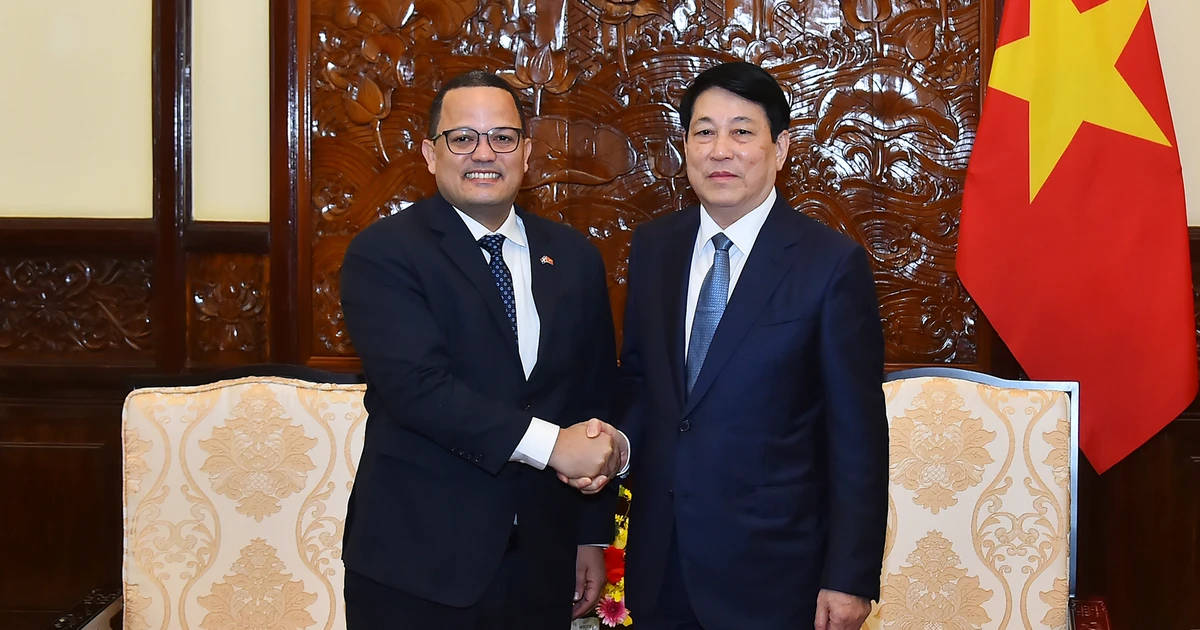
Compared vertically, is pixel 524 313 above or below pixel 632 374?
above

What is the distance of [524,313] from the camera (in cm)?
184

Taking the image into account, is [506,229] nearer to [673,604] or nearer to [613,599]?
[673,604]

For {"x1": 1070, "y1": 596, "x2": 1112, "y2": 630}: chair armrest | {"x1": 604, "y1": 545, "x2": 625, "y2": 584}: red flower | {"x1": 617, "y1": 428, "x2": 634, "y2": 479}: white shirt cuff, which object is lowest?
{"x1": 1070, "y1": 596, "x2": 1112, "y2": 630}: chair armrest

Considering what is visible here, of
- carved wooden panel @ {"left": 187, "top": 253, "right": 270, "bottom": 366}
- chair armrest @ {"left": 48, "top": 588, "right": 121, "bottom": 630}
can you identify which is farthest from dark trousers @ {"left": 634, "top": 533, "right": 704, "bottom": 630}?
carved wooden panel @ {"left": 187, "top": 253, "right": 270, "bottom": 366}

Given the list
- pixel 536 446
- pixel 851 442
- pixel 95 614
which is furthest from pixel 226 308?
pixel 851 442

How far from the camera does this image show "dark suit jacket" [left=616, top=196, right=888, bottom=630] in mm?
1685

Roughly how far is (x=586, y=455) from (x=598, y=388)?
249 mm

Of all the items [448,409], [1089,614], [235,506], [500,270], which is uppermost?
[500,270]

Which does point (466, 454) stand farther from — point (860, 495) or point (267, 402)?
point (267, 402)

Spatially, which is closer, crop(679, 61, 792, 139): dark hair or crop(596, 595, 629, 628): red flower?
crop(679, 61, 792, 139): dark hair

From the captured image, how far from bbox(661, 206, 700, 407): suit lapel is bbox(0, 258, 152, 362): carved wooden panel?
2018mm

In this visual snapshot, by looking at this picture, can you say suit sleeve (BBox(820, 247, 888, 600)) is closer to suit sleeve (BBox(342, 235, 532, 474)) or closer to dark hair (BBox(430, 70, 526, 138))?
suit sleeve (BBox(342, 235, 532, 474))

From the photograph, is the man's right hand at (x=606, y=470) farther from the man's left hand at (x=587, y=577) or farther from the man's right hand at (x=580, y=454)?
the man's left hand at (x=587, y=577)

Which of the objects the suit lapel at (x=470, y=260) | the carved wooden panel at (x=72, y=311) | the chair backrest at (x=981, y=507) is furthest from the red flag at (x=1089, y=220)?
the carved wooden panel at (x=72, y=311)
